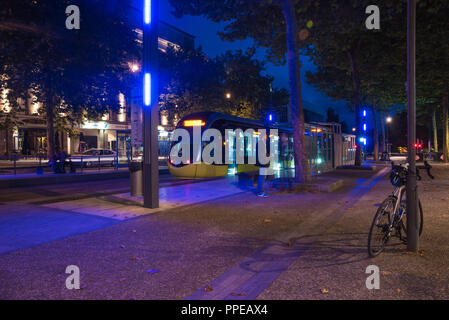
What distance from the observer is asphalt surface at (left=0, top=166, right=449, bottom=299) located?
12.0 ft

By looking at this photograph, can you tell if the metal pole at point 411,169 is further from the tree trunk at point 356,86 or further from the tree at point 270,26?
the tree trunk at point 356,86

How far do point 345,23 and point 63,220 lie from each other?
53.3 ft

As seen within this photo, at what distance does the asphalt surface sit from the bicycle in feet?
0.60

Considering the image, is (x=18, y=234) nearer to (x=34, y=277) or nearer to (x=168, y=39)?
(x=34, y=277)

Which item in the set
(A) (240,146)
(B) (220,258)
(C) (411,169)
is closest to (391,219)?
(C) (411,169)

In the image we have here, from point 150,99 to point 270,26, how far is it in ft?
33.2

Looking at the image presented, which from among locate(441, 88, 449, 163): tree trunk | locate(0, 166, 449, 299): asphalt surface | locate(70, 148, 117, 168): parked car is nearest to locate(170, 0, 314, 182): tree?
locate(0, 166, 449, 299): asphalt surface

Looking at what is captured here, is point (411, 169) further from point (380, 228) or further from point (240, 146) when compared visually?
point (240, 146)

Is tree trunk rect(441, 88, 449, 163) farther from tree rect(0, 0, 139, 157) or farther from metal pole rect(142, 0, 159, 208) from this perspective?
metal pole rect(142, 0, 159, 208)

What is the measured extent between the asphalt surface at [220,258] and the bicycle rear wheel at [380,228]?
0.46 feet

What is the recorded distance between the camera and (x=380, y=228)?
192 inches
